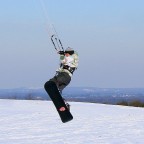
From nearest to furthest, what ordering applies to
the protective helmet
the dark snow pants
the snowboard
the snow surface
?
the protective helmet → the dark snow pants → the snowboard → the snow surface

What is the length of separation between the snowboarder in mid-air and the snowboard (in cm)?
4

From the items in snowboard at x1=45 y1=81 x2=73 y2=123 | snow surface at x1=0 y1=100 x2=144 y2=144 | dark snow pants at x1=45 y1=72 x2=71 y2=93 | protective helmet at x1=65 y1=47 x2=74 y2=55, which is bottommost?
snow surface at x1=0 y1=100 x2=144 y2=144

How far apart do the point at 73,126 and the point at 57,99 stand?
679 inches

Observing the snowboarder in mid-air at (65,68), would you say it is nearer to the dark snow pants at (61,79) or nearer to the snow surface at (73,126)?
the dark snow pants at (61,79)

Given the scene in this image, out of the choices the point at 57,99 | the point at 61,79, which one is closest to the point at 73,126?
the point at 57,99

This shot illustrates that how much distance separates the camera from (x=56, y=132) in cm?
2105

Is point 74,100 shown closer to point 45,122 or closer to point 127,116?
point 127,116

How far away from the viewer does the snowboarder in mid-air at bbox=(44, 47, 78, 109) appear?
17.2 feet

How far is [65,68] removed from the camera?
17.5 feet

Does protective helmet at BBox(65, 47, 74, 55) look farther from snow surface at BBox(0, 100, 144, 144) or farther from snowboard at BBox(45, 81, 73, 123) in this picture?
snow surface at BBox(0, 100, 144, 144)

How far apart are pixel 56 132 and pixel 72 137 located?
6.22 feet

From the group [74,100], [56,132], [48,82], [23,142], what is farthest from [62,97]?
[74,100]

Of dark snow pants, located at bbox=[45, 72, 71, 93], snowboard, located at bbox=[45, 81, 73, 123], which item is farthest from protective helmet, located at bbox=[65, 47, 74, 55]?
snowboard, located at bbox=[45, 81, 73, 123]

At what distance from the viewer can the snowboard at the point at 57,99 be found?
5461 millimetres
